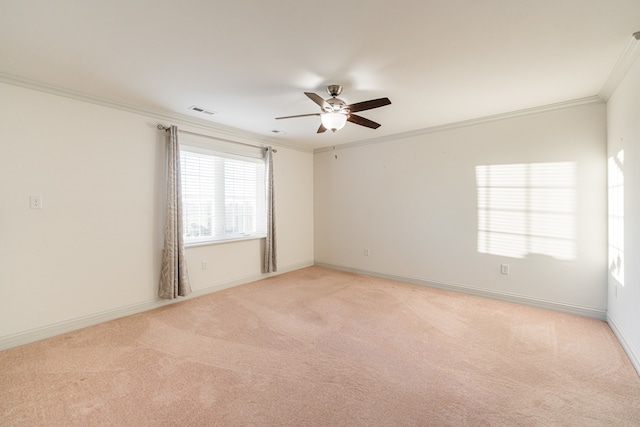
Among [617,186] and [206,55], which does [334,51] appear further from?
[617,186]

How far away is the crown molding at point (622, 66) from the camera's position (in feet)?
6.89

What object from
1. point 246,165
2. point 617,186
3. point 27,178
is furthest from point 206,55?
point 617,186

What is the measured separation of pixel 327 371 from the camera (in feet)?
7.32

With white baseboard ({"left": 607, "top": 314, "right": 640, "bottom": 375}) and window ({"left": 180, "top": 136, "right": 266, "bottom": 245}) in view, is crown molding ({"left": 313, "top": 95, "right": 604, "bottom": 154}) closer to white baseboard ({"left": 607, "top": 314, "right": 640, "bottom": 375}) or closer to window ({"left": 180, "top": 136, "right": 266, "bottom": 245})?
window ({"left": 180, "top": 136, "right": 266, "bottom": 245})

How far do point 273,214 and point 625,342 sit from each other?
4479 millimetres

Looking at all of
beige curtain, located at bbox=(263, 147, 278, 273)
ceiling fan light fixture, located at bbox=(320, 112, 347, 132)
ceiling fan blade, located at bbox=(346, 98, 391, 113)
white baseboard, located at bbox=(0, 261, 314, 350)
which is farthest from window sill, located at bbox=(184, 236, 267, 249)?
ceiling fan blade, located at bbox=(346, 98, 391, 113)

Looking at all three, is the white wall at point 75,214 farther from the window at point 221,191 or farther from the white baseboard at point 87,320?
the window at point 221,191

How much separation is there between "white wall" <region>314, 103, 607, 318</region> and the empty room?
1.2 inches

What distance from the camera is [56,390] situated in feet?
6.58

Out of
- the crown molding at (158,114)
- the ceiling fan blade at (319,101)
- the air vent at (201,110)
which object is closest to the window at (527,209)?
the ceiling fan blade at (319,101)

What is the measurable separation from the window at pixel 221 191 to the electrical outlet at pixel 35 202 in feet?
4.66

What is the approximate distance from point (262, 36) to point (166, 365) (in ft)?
8.87

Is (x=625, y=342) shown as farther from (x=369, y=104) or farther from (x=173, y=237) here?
(x=173, y=237)

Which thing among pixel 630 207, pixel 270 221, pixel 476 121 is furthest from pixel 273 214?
pixel 630 207
